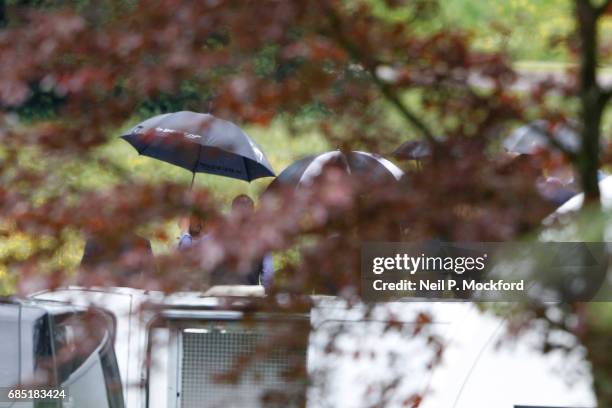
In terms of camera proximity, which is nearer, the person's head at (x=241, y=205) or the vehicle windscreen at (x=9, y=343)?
the person's head at (x=241, y=205)

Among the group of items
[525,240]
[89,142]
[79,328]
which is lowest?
[79,328]

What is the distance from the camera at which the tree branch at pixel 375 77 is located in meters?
1.79

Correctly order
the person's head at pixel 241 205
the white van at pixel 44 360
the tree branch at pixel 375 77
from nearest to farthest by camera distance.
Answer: the person's head at pixel 241 205, the tree branch at pixel 375 77, the white van at pixel 44 360

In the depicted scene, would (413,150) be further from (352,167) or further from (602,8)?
(602,8)

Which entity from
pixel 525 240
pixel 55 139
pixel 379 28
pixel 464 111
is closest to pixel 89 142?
pixel 55 139

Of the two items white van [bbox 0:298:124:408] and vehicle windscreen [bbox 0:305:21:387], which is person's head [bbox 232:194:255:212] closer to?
white van [bbox 0:298:124:408]

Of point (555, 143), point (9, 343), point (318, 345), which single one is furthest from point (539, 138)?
point (9, 343)

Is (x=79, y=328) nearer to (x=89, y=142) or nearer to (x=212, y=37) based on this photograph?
(x=89, y=142)

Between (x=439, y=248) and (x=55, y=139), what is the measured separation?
74 centimetres

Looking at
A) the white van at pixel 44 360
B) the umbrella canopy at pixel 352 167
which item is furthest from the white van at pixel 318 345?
the white van at pixel 44 360

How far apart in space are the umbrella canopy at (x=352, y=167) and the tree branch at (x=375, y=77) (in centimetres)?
9

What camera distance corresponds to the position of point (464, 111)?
1.81 meters

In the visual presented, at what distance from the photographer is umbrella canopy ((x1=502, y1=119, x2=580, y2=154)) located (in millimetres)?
1842

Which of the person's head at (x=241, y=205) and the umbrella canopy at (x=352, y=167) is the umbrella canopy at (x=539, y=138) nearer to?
the umbrella canopy at (x=352, y=167)
